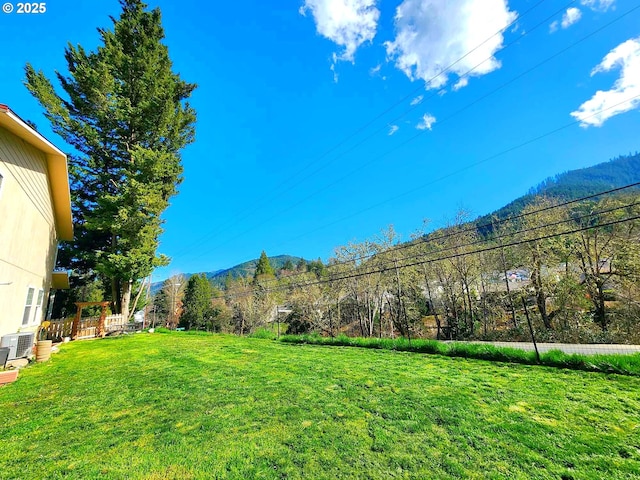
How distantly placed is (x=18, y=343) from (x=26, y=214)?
347 centimetres

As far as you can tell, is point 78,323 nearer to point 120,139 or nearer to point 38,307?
point 38,307

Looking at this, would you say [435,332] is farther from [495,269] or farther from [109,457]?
[109,457]

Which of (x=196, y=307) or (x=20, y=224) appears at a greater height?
(x=20, y=224)

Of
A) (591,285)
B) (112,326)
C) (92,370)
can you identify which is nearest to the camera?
(92,370)

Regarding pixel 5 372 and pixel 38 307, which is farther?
pixel 38 307

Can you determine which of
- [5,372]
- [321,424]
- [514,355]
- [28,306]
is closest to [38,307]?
[28,306]

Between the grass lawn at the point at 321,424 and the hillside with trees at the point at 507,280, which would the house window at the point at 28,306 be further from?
the hillside with trees at the point at 507,280

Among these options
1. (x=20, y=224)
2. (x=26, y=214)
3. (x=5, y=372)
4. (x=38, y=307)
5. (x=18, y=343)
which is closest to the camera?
(x=5, y=372)

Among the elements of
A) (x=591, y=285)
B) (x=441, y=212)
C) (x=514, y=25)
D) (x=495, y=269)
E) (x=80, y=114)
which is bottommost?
(x=591, y=285)

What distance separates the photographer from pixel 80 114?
14.8 m

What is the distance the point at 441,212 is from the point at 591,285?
356 inches

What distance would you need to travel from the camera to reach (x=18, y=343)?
6.70 metres

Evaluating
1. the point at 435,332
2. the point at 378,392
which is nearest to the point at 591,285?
the point at 435,332

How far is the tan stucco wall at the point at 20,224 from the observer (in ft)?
20.8
